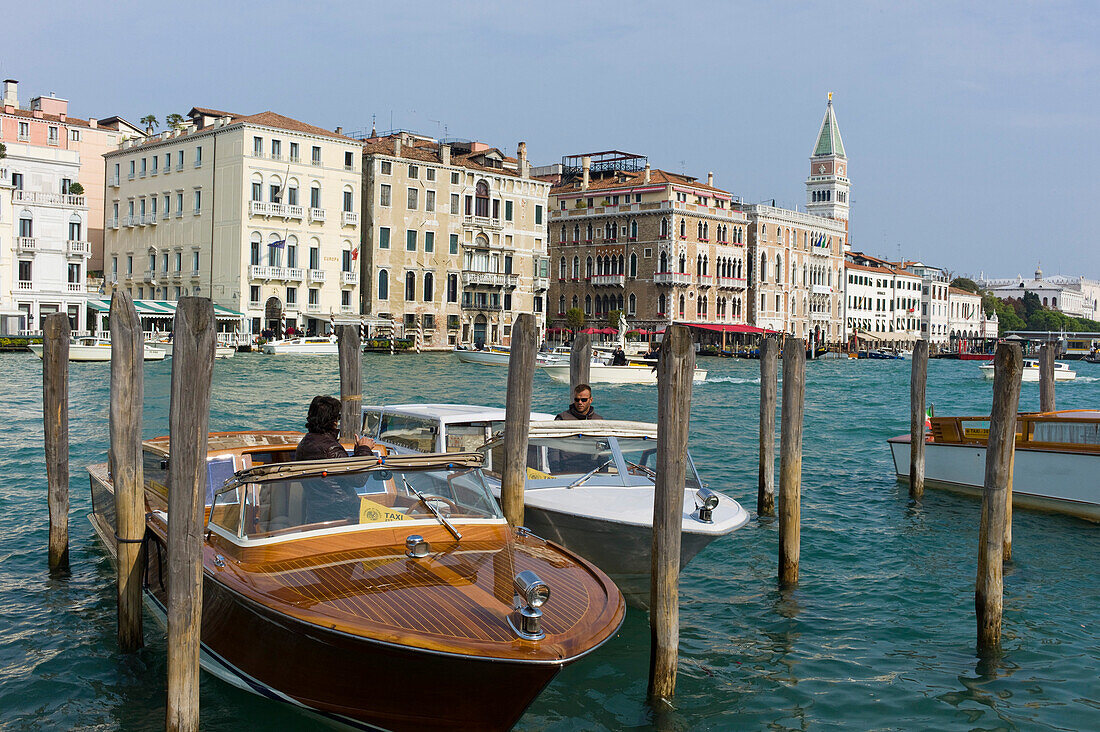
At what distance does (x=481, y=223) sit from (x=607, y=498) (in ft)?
170

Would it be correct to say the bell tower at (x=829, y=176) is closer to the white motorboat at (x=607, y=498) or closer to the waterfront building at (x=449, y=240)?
the waterfront building at (x=449, y=240)

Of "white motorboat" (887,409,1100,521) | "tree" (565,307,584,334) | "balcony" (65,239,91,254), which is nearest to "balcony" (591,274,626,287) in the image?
"tree" (565,307,584,334)

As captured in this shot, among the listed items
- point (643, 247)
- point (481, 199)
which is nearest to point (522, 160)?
point (481, 199)

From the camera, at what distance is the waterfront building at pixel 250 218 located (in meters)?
50.8

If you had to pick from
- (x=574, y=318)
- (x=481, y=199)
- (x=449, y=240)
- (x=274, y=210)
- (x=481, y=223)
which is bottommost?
(x=574, y=318)

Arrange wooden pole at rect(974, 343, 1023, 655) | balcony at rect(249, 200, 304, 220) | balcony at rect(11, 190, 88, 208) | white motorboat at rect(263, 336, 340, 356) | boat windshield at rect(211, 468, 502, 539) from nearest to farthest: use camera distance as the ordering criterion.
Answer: boat windshield at rect(211, 468, 502, 539) < wooden pole at rect(974, 343, 1023, 655) < balcony at rect(11, 190, 88, 208) < white motorboat at rect(263, 336, 340, 356) < balcony at rect(249, 200, 304, 220)

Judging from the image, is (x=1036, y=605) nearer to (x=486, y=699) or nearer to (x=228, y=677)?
(x=486, y=699)

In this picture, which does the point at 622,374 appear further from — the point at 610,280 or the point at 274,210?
the point at 610,280

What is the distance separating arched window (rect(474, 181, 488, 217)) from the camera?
59.6 metres

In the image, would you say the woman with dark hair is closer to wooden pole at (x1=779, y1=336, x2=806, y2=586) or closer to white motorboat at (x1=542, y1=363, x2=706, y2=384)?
wooden pole at (x1=779, y1=336, x2=806, y2=586)

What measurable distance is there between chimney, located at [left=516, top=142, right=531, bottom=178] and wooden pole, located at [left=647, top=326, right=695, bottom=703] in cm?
5637

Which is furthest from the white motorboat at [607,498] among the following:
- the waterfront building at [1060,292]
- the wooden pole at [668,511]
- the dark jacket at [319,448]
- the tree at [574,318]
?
the waterfront building at [1060,292]

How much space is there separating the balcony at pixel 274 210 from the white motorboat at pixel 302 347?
696 centimetres

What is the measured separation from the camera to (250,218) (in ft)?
167
